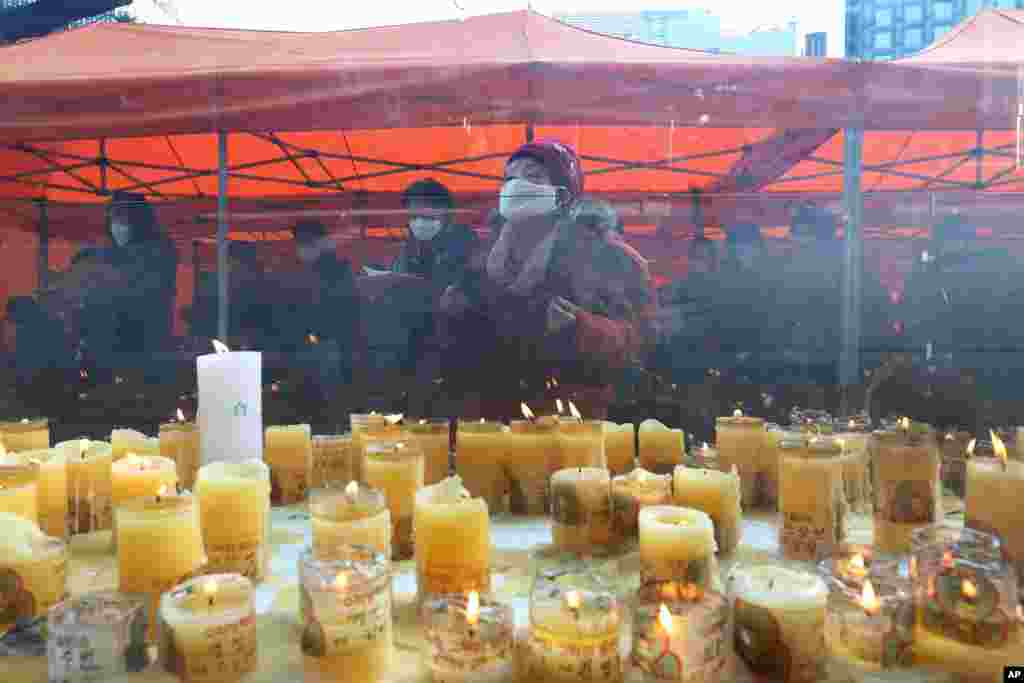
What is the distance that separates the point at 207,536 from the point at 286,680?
1.20 ft

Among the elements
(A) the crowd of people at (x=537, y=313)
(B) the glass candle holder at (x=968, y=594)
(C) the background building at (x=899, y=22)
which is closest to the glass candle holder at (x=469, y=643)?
(B) the glass candle holder at (x=968, y=594)

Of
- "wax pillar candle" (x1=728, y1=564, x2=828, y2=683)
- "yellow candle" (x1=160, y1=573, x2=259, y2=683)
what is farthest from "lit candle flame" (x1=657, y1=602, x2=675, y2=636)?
"yellow candle" (x1=160, y1=573, x2=259, y2=683)

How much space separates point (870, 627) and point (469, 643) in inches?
20.1

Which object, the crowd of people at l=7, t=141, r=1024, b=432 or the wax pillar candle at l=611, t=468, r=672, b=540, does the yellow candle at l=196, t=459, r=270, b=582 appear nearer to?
the wax pillar candle at l=611, t=468, r=672, b=540

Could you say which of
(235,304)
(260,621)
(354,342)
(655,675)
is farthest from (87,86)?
(655,675)

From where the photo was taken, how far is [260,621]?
3.28 ft

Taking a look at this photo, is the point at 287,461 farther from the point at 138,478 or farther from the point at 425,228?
the point at 425,228

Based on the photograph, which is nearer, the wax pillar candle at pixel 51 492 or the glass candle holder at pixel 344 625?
the glass candle holder at pixel 344 625

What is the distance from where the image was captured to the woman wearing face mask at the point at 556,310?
2400 mm

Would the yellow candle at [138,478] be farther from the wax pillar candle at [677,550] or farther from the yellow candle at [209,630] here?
the wax pillar candle at [677,550]

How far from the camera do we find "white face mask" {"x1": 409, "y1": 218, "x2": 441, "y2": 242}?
8.48ft

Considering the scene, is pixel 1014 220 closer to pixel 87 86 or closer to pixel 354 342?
pixel 354 342

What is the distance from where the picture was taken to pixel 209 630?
809mm

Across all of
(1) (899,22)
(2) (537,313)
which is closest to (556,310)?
(2) (537,313)
